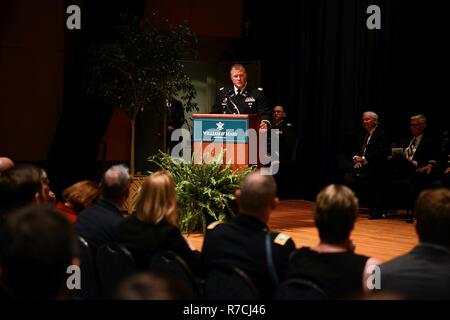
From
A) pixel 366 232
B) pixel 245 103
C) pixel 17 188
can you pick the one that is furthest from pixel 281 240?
pixel 245 103

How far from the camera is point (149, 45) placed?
8109 mm

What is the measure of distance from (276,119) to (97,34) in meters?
2.71

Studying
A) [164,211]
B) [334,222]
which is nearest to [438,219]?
[334,222]

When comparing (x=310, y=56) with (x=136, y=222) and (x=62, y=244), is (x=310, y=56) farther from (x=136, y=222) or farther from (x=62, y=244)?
(x=62, y=244)

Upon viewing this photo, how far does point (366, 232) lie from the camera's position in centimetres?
718

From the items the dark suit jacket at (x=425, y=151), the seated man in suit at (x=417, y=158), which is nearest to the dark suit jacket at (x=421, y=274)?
the seated man in suit at (x=417, y=158)

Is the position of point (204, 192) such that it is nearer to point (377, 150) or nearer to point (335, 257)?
point (377, 150)

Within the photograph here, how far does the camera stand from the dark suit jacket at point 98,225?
3742 millimetres

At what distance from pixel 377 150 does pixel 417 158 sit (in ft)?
1.64

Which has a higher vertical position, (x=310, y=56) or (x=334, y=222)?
(x=310, y=56)

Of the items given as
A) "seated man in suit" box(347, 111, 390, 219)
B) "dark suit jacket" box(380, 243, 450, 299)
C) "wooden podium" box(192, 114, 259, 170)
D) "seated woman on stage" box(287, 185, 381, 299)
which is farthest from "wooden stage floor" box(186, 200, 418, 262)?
"dark suit jacket" box(380, 243, 450, 299)

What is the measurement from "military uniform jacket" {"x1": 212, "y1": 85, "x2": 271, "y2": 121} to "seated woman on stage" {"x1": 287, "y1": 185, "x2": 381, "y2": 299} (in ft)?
15.0

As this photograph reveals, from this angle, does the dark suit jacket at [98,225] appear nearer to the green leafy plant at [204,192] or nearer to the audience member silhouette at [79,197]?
the audience member silhouette at [79,197]

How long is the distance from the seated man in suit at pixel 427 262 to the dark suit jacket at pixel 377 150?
19.0ft
